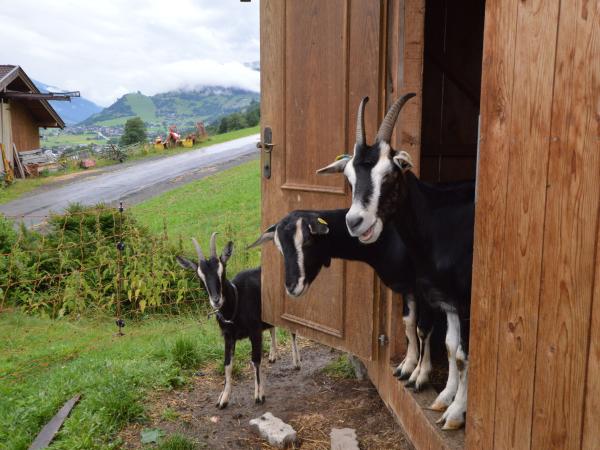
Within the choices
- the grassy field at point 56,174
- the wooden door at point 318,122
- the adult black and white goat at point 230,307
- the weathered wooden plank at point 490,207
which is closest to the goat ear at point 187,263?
the adult black and white goat at point 230,307

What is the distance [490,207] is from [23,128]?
27.4 meters

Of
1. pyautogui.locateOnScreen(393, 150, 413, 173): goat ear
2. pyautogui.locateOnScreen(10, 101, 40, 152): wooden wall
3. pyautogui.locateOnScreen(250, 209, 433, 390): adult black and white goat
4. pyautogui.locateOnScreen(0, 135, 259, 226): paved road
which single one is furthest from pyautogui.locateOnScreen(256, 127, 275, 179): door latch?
pyautogui.locateOnScreen(10, 101, 40, 152): wooden wall

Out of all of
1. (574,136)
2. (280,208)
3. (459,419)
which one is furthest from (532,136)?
(280,208)

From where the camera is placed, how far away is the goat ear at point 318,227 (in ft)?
11.2

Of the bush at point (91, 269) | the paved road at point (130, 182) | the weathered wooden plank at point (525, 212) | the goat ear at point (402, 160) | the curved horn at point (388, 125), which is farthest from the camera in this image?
the paved road at point (130, 182)

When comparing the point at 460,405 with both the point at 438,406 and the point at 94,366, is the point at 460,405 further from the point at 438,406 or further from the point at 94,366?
the point at 94,366

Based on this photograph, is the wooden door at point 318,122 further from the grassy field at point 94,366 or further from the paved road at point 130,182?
the paved road at point 130,182

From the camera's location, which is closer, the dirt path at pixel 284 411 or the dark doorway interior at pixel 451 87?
the dirt path at pixel 284 411

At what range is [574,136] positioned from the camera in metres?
1.79

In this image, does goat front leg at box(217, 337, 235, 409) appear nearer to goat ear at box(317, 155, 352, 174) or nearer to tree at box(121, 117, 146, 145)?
goat ear at box(317, 155, 352, 174)

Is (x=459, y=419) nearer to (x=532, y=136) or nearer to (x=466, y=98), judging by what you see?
(x=532, y=136)

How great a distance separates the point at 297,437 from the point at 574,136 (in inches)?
126

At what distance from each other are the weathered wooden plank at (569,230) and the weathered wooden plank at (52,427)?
11.8 ft

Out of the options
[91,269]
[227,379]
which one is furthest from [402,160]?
[91,269]
